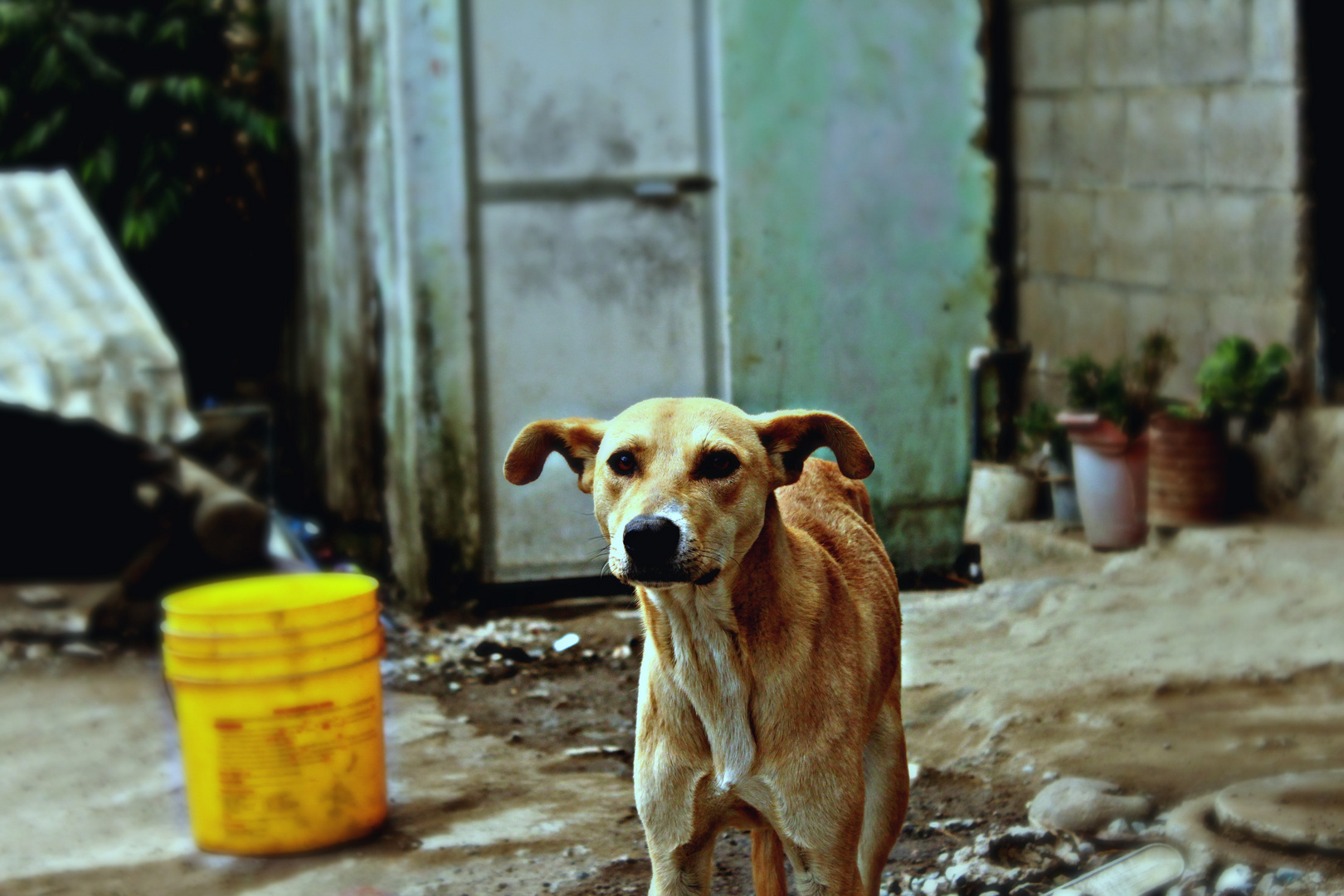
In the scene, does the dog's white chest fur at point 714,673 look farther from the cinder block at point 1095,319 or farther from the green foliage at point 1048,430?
the cinder block at point 1095,319

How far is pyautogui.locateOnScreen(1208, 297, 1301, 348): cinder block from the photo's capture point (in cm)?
555

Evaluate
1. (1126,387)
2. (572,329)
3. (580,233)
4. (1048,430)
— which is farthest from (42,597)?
(1126,387)

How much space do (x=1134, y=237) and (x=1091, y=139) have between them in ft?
1.60

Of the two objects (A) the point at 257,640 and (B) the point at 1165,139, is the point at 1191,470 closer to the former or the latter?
(B) the point at 1165,139

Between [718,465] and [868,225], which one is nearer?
[718,465]

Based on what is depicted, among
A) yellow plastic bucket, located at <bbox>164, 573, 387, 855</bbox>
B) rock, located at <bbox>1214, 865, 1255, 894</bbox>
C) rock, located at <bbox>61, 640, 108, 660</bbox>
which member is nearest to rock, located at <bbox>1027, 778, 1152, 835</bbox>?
rock, located at <bbox>1214, 865, 1255, 894</bbox>

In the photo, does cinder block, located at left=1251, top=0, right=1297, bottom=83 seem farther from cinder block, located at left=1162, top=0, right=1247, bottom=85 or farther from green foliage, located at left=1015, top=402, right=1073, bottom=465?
green foliage, located at left=1015, top=402, right=1073, bottom=465

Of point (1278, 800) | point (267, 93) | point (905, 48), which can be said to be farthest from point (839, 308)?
point (267, 93)

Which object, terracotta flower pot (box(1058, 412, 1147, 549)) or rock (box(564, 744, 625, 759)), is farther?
terracotta flower pot (box(1058, 412, 1147, 549))

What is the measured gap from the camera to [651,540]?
2568 millimetres

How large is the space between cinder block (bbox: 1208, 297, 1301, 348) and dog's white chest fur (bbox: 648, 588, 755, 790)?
3.52 meters

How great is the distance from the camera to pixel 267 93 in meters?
8.91

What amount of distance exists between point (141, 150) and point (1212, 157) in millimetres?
5569

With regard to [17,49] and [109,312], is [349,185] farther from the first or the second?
[17,49]
